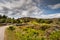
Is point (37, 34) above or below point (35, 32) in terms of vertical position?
below

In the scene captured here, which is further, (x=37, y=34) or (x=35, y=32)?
(x=35, y=32)

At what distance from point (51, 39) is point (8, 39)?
6259mm

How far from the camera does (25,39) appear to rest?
910 inches

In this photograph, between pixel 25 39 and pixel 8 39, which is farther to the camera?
pixel 8 39

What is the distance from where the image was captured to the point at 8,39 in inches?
977

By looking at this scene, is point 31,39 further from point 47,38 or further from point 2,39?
point 2,39

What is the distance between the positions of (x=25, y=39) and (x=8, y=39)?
9.73 ft

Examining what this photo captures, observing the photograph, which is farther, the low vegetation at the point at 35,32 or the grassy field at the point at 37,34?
the low vegetation at the point at 35,32

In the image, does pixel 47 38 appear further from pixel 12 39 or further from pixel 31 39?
pixel 12 39

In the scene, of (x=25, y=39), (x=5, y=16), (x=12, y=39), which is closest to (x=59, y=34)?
(x=25, y=39)

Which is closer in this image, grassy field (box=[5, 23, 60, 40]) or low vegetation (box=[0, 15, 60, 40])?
grassy field (box=[5, 23, 60, 40])

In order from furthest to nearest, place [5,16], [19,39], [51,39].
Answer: [5,16]
[19,39]
[51,39]

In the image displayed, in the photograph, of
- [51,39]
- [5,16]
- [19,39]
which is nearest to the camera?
[51,39]

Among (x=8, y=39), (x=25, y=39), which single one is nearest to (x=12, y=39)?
(x=8, y=39)
